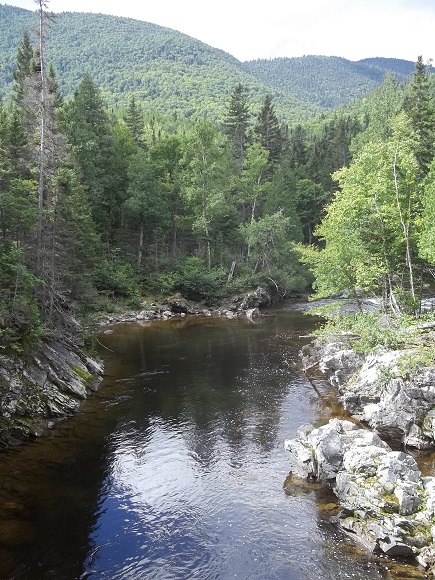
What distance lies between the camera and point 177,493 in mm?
16234

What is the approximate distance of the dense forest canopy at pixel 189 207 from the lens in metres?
25.6

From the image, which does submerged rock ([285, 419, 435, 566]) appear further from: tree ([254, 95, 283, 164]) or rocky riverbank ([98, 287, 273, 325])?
tree ([254, 95, 283, 164])

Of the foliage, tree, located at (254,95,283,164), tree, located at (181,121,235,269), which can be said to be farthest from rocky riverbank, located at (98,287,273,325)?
Result: tree, located at (254,95,283,164)

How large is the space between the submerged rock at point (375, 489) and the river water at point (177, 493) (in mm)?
523

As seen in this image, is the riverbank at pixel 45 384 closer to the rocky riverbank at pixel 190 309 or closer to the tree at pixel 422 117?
the rocky riverbank at pixel 190 309

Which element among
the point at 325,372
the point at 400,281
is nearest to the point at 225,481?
the point at 325,372

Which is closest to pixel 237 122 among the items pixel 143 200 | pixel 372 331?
pixel 143 200

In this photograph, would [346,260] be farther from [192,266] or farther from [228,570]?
[192,266]

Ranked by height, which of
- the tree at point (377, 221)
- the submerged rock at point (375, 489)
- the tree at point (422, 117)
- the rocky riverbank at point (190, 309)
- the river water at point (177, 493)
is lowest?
the rocky riverbank at point (190, 309)

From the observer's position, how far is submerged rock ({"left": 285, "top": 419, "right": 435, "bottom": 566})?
1285 centimetres

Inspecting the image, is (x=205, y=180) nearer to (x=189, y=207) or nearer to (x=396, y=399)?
(x=189, y=207)

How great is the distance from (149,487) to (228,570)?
4973 mm

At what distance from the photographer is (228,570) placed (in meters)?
12.4

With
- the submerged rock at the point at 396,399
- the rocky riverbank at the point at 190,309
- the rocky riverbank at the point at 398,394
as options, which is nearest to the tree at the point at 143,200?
the rocky riverbank at the point at 190,309
